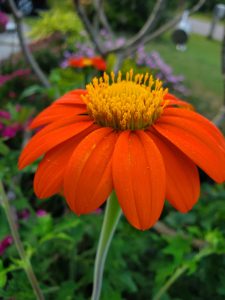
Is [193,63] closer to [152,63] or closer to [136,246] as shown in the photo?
[152,63]

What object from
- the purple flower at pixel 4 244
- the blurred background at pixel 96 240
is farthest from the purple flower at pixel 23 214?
the purple flower at pixel 4 244

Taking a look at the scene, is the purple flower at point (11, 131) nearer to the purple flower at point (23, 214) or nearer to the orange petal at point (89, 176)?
the purple flower at point (23, 214)

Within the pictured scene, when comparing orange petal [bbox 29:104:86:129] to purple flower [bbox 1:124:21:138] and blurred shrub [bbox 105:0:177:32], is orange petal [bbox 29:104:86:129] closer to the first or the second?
purple flower [bbox 1:124:21:138]

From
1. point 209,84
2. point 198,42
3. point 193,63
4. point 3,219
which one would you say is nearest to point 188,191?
point 3,219

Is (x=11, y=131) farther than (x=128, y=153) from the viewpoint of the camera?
Yes

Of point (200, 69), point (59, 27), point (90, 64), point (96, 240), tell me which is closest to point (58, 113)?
point (96, 240)

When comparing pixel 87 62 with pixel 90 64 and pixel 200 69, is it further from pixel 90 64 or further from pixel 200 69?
pixel 200 69
